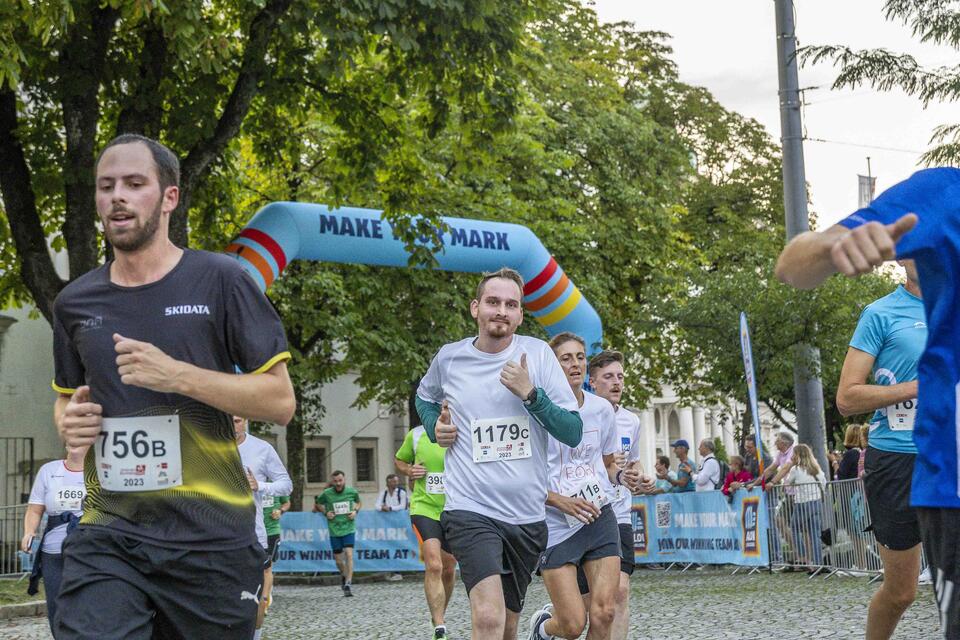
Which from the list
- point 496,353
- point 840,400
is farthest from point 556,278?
point 840,400

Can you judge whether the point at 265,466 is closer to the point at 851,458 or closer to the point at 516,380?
the point at 516,380

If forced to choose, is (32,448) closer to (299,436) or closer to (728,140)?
(299,436)

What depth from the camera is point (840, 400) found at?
632cm

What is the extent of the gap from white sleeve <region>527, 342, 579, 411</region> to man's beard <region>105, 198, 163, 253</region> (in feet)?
11.5

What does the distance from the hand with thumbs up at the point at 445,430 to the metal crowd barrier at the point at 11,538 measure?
17.4 metres

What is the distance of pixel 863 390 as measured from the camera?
626 centimetres

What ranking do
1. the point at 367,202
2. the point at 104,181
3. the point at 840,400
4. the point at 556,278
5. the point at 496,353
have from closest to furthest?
the point at 104,181, the point at 840,400, the point at 496,353, the point at 556,278, the point at 367,202

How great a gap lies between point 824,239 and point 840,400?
311 cm

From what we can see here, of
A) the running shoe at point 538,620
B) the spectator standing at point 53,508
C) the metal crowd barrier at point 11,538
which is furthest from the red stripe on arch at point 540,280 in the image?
the running shoe at point 538,620

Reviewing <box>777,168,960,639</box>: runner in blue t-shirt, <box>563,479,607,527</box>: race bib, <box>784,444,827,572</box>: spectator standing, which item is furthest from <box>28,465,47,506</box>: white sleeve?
<box>784,444,827,572</box>: spectator standing

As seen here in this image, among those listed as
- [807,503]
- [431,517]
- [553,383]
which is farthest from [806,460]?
[553,383]

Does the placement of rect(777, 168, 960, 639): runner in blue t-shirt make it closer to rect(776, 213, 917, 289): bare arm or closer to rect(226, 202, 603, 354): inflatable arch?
rect(776, 213, 917, 289): bare arm

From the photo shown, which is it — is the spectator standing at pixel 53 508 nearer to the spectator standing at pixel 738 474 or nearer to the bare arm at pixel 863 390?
the bare arm at pixel 863 390

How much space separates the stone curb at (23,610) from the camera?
55.8 ft
